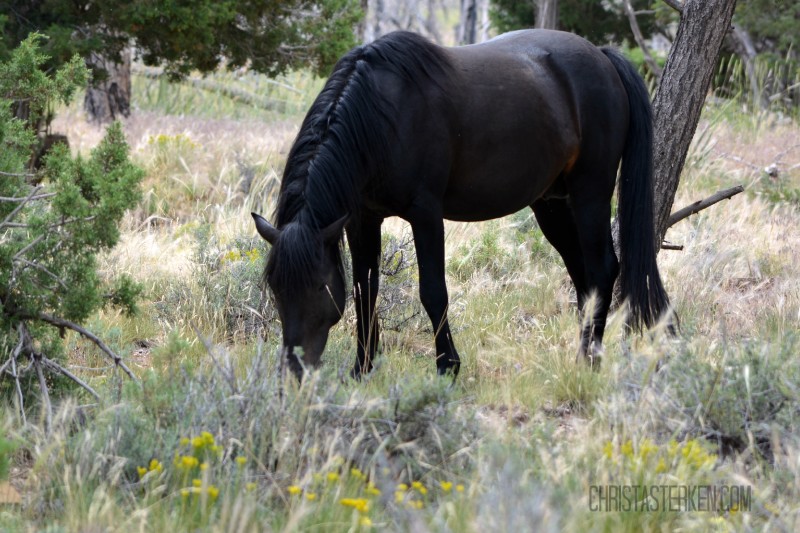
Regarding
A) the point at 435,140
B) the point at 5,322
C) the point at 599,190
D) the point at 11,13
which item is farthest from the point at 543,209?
the point at 11,13

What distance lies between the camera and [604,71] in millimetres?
5250

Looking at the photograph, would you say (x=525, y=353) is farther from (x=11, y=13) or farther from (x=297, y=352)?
(x=11, y=13)

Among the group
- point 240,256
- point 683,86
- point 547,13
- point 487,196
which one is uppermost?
point 683,86

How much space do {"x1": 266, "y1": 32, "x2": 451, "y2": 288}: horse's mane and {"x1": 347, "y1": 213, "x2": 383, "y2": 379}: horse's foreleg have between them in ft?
1.46

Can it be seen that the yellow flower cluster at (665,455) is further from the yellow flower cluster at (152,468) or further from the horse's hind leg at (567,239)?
the horse's hind leg at (567,239)

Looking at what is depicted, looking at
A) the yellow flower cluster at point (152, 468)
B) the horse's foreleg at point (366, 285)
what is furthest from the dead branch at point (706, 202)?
the yellow flower cluster at point (152, 468)

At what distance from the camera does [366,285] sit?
4.85 meters

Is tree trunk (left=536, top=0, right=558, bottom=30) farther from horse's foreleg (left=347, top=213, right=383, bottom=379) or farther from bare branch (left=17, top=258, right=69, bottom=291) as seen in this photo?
bare branch (left=17, top=258, right=69, bottom=291)

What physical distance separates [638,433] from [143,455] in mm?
1784

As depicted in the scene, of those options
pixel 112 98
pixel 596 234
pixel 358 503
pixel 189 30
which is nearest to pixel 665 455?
pixel 358 503

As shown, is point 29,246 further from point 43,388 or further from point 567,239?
point 567,239

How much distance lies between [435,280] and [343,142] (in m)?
0.91

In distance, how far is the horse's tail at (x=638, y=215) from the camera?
527 cm

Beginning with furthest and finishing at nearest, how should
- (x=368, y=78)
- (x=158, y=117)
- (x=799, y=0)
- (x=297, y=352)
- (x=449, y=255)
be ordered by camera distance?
(x=158, y=117)
(x=799, y=0)
(x=449, y=255)
(x=368, y=78)
(x=297, y=352)
